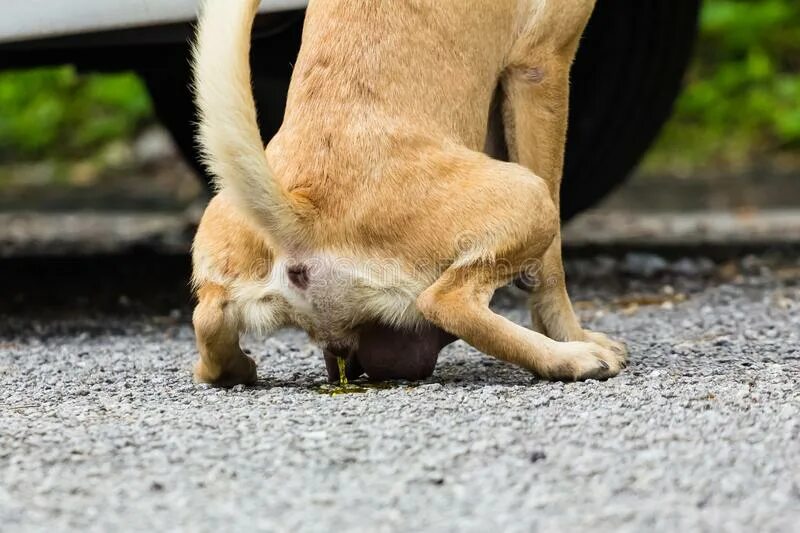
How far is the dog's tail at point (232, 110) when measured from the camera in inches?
113

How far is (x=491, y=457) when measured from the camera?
2.48 meters

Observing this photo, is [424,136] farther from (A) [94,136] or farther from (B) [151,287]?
(A) [94,136]

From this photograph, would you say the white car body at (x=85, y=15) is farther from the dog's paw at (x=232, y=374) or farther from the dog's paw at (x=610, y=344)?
the dog's paw at (x=610, y=344)

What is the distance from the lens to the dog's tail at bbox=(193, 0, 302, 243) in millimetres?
2877

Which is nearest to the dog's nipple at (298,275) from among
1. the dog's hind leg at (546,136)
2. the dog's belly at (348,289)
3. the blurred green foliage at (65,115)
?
the dog's belly at (348,289)

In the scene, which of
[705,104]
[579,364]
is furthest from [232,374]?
[705,104]

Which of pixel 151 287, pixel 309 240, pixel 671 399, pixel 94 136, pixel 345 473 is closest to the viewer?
pixel 345 473

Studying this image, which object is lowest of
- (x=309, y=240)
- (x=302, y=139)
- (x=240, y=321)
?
(x=240, y=321)

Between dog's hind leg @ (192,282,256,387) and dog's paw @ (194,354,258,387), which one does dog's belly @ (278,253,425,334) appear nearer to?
dog's hind leg @ (192,282,256,387)

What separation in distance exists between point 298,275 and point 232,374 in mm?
411

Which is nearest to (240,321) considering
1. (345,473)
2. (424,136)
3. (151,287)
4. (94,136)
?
(424,136)

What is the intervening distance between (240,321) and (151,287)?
96.9 inches

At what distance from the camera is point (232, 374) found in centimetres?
338

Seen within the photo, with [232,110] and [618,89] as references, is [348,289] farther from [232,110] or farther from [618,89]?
[618,89]
